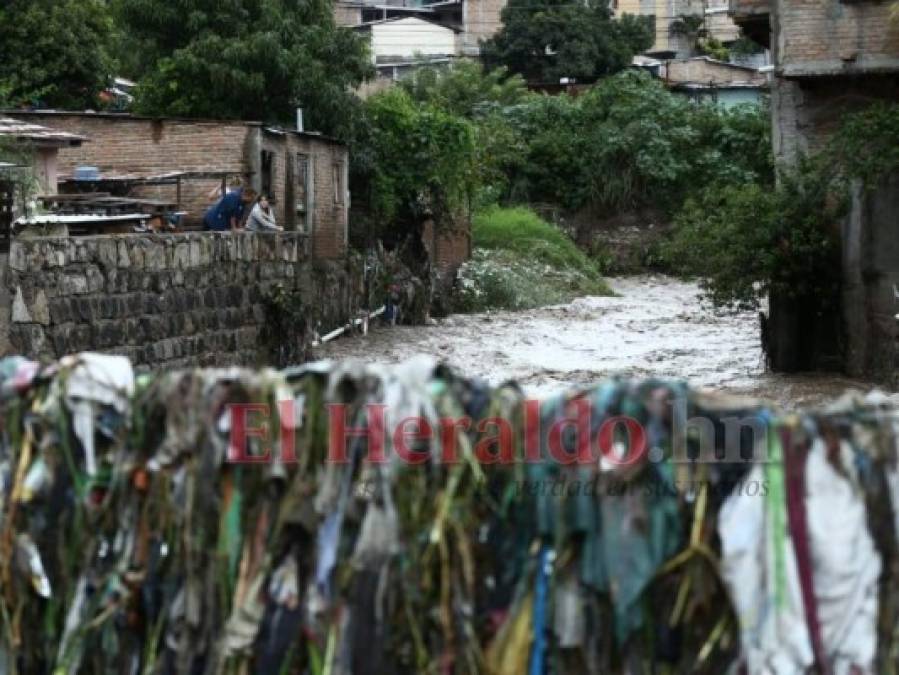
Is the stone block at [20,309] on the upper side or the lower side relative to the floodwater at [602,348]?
upper

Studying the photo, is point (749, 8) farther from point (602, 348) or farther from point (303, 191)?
point (303, 191)

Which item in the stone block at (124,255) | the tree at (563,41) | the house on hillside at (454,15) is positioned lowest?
the stone block at (124,255)

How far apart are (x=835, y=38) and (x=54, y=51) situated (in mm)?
16707

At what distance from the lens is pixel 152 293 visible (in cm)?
1611

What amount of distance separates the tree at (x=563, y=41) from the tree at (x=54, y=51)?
81.0 ft

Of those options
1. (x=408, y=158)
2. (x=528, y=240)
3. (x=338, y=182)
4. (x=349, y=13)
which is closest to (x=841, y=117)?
(x=338, y=182)

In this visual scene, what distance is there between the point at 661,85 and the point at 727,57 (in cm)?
1333

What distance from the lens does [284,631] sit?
4805 millimetres

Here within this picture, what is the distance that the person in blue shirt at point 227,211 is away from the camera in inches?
834

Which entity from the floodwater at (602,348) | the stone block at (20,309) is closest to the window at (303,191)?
the floodwater at (602,348)

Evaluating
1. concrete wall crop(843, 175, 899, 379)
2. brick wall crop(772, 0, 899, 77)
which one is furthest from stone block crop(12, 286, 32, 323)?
brick wall crop(772, 0, 899, 77)

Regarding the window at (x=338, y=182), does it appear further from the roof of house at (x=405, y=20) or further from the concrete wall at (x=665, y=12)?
the concrete wall at (x=665, y=12)

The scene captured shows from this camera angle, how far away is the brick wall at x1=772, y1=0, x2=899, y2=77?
1886 cm

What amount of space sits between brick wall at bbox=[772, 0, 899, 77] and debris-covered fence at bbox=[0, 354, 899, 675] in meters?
15.1
